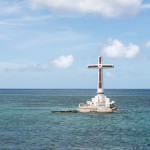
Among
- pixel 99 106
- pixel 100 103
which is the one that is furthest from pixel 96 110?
pixel 100 103

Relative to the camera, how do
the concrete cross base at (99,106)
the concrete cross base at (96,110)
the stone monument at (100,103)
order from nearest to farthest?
the concrete cross base at (96,110), the concrete cross base at (99,106), the stone monument at (100,103)

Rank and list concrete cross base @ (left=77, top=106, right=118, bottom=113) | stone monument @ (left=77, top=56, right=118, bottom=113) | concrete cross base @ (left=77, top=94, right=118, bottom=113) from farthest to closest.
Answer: stone monument @ (left=77, top=56, right=118, bottom=113) → concrete cross base @ (left=77, top=94, right=118, bottom=113) → concrete cross base @ (left=77, top=106, right=118, bottom=113)

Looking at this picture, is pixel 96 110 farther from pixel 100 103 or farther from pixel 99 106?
pixel 100 103

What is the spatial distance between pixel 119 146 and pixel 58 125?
857 inches

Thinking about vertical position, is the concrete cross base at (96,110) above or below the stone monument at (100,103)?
below

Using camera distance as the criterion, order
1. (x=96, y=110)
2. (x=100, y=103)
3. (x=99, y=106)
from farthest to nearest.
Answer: (x=100, y=103) → (x=99, y=106) → (x=96, y=110)

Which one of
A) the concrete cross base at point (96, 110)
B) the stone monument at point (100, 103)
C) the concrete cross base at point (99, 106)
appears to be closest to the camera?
the concrete cross base at point (96, 110)

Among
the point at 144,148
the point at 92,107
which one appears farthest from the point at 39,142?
the point at 92,107

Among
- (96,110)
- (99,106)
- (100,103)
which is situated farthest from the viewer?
(100,103)

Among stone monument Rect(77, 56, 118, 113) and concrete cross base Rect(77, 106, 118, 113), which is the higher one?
stone monument Rect(77, 56, 118, 113)

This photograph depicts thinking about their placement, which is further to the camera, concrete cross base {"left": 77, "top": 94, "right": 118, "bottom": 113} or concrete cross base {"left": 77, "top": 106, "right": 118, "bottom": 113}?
concrete cross base {"left": 77, "top": 94, "right": 118, "bottom": 113}

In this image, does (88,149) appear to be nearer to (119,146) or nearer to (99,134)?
(119,146)

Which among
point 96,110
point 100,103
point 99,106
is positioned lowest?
point 96,110

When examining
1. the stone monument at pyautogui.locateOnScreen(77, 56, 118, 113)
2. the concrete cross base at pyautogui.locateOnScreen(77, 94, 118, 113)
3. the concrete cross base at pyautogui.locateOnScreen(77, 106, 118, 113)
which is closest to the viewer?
the concrete cross base at pyautogui.locateOnScreen(77, 106, 118, 113)
